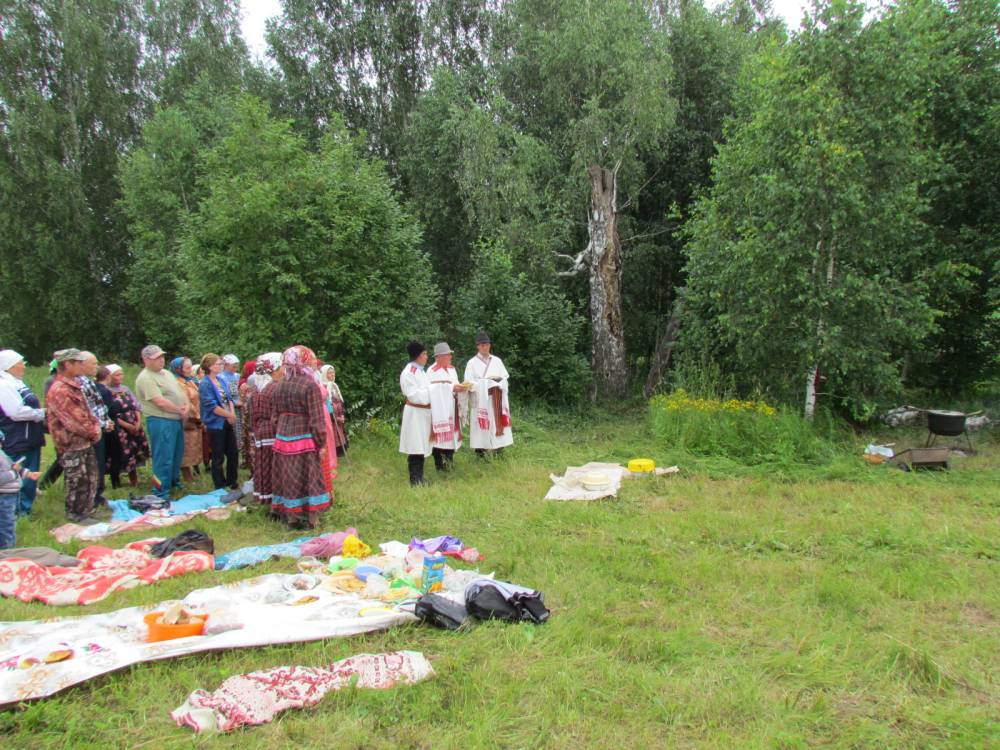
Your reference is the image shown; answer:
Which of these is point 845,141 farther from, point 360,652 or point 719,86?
point 360,652

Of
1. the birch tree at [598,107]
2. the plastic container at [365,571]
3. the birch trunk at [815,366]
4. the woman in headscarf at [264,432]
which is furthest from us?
the birch tree at [598,107]

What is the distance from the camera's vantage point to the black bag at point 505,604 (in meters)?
4.27

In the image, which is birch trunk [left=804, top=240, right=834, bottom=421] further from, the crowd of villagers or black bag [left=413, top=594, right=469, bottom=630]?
black bag [left=413, top=594, right=469, bottom=630]

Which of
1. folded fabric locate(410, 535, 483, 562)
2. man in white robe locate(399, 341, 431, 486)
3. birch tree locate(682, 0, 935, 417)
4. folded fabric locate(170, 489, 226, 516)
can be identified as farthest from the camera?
birch tree locate(682, 0, 935, 417)

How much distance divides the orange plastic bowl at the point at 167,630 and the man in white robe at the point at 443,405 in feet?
15.0

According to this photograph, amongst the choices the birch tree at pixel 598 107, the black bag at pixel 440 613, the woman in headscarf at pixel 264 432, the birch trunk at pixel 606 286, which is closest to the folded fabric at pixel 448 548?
the black bag at pixel 440 613

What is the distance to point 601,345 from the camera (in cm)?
1596

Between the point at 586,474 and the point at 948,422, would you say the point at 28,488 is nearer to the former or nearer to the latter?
the point at 586,474

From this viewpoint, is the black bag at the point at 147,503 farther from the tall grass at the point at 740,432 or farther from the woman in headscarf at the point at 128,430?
the tall grass at the point at 740,432

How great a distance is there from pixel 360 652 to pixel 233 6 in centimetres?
2837

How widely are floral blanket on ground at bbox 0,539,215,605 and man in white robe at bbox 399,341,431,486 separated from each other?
3067 mm

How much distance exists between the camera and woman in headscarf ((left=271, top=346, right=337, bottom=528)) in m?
6.52

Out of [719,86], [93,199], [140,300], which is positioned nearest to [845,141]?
[719,86]

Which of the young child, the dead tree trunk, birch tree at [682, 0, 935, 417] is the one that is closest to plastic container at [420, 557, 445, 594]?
the young child
